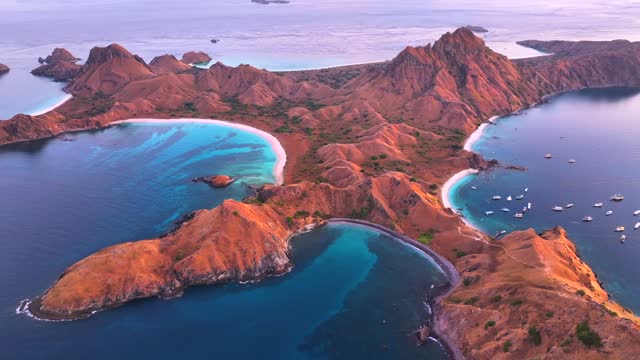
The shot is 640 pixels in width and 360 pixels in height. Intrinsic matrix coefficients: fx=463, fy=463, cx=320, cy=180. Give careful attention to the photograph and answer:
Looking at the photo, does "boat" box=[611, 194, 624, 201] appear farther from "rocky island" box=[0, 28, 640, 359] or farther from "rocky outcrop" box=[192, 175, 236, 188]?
"rocky outcrop" box=[192, 175, 236, 188]

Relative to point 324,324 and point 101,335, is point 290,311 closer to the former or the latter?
point 324,324

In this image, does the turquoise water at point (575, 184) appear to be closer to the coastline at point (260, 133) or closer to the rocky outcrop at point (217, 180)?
the coastline at point (260, 133)

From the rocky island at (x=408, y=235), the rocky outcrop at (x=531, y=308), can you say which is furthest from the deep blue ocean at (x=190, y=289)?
the rocky outcrop at (x=531, y=308)

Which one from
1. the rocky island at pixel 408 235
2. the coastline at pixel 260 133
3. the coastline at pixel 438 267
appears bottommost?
the coastline at pixel 438 267

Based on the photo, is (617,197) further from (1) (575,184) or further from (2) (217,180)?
(2) (217,180)

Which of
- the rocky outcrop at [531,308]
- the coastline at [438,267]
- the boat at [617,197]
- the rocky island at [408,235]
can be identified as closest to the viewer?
the rocky outcrop at [531,308]

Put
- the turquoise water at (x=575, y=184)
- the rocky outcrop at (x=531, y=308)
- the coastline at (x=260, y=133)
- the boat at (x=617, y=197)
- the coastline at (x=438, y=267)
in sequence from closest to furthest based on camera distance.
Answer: the rocky outcrop at (x=531, y=308), the coastline at (x=438, y=267), the turquoise water at (x=575, y=184), the boat at (x=617, y=197), the coastline at (x=260, y=133)
